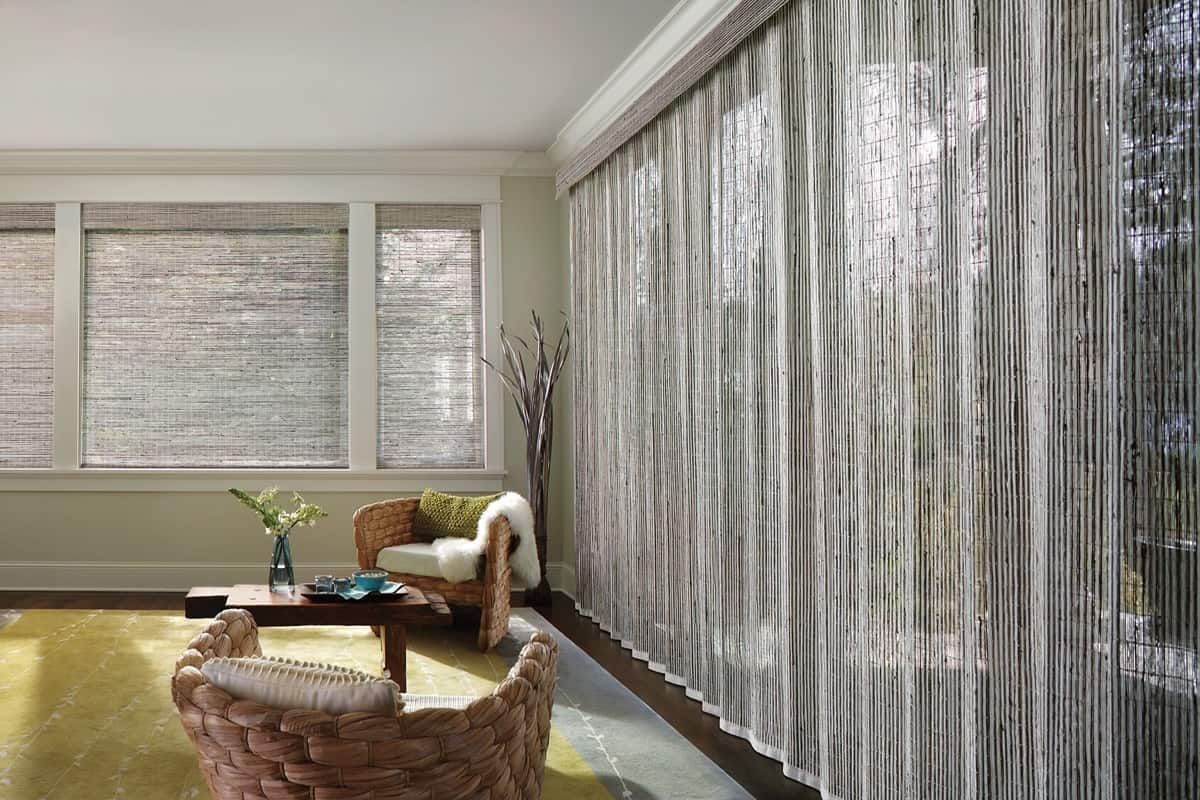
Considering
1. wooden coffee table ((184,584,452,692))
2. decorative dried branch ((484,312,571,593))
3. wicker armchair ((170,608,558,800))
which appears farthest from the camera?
decorative dried branch ((484,312,571,593))

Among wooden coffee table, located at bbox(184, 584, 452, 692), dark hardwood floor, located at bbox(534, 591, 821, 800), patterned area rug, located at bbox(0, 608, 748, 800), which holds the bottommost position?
dark hardwood floor, located at bbox(534, 591, 821, 800)

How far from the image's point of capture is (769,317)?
11.2ft

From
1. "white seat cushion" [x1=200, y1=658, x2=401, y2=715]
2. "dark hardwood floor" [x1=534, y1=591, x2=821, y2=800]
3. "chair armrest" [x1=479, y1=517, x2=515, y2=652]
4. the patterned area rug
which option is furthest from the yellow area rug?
"white seat cushion" [x1=200, y1=658, x2=401, y2=715]

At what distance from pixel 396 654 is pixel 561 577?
8.35ft

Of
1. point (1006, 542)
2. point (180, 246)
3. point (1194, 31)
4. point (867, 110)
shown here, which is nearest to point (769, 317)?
point (867, 110)

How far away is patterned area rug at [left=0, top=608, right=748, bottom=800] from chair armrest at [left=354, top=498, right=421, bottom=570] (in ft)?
1.49

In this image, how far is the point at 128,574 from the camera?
644 cm

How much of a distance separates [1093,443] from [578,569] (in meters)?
4.12

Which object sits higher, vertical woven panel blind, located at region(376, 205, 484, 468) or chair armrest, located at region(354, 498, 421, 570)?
vertical woven panel blind, located at region(376, 205, 484, 468)

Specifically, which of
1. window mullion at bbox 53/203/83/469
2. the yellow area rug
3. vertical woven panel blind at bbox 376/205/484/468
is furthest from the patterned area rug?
vertical woven panel blind at bbox 376/205/484/468

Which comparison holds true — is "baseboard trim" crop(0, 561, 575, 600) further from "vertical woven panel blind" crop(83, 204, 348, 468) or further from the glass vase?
the glass vase

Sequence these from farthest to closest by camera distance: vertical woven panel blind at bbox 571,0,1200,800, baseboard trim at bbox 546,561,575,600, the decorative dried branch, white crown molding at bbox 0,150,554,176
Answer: white crown molding at bbox 0,150,554,176 < baseboard trim at bbox 546,561,575,600 < the decorative dried branch < vertical woven panel blind at bbox 571,0,1200,800

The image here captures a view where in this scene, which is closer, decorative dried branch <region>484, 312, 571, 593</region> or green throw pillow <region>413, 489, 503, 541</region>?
green throw pillow <region>413, 489, 503, 541</region>

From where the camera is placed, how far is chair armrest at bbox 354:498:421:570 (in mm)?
5223
